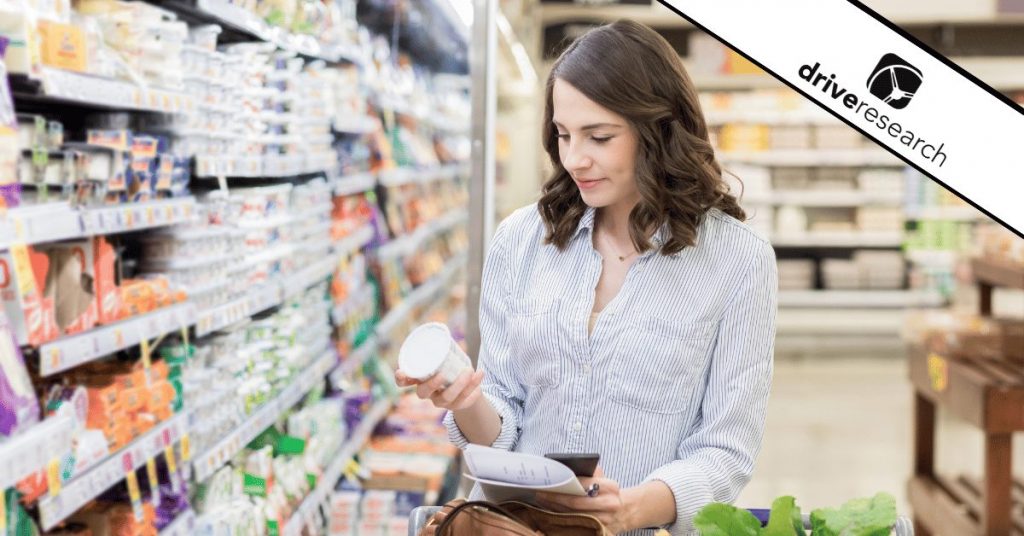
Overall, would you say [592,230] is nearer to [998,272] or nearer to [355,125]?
[355,125]

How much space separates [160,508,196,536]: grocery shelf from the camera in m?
2.46

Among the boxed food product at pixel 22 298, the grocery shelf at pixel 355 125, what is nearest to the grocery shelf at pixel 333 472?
the grocery shelf at pixel 355 125

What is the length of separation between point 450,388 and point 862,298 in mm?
9685

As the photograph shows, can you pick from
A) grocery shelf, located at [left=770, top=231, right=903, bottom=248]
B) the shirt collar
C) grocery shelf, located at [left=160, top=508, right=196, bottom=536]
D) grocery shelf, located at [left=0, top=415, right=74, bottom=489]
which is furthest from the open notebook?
grocery shelf, located at [left=770, top=231, right=903, bottom=248]

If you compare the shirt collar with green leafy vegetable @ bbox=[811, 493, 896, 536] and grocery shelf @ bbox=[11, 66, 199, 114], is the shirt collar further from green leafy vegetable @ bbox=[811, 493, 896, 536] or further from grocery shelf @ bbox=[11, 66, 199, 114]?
grocery shelf @ bbox=[11, 66, 199, 114]

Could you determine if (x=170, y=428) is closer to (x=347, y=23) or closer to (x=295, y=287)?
(x=295, y=287)

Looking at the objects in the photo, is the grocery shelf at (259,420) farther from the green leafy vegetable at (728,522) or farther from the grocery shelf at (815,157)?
the grocery shelf at (815,157)

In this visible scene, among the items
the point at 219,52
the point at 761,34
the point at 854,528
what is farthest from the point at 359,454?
the point at 854,528

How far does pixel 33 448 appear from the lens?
5.63 ft

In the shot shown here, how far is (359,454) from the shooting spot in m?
4.46

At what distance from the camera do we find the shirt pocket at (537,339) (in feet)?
6.51

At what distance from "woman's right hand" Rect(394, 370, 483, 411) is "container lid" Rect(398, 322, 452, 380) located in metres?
0.02

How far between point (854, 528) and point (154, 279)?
60.2 inches

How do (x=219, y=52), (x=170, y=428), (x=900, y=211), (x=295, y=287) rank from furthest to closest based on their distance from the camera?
(x=900, y=211), (x=295, y=287), (x=219, y=52), (x=170, y=428)
